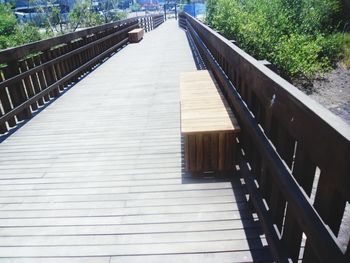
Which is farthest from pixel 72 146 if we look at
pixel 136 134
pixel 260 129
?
pixel 260 129

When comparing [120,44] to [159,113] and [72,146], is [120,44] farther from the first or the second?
[72,146]

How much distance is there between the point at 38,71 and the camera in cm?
603

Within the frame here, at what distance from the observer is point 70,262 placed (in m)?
2.41

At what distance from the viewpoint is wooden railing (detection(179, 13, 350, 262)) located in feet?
4.43

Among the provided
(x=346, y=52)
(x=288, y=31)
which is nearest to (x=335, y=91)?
(x=346, y=52)

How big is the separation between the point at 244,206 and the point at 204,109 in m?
1.42

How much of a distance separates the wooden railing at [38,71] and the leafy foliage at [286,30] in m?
5.29

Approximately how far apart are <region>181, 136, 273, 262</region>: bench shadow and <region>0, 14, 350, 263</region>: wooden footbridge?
0.01 meters

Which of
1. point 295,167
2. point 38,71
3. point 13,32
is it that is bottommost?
point 13,32

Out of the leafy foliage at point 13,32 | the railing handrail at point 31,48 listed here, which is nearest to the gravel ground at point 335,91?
the railing handrail at point 31,48

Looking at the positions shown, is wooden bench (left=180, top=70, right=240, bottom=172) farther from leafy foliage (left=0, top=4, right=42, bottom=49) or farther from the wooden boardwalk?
leafy foliage (left=0, top=4, right=42, bottom=49)

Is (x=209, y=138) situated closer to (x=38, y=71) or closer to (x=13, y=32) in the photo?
(x=38, y=71)

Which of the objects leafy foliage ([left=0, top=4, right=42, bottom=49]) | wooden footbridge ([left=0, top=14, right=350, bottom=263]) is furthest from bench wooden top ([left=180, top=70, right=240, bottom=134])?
leafy foliage ([left=0, top=4, right=42, bottom=49])

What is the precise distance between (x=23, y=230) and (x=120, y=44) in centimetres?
1314
